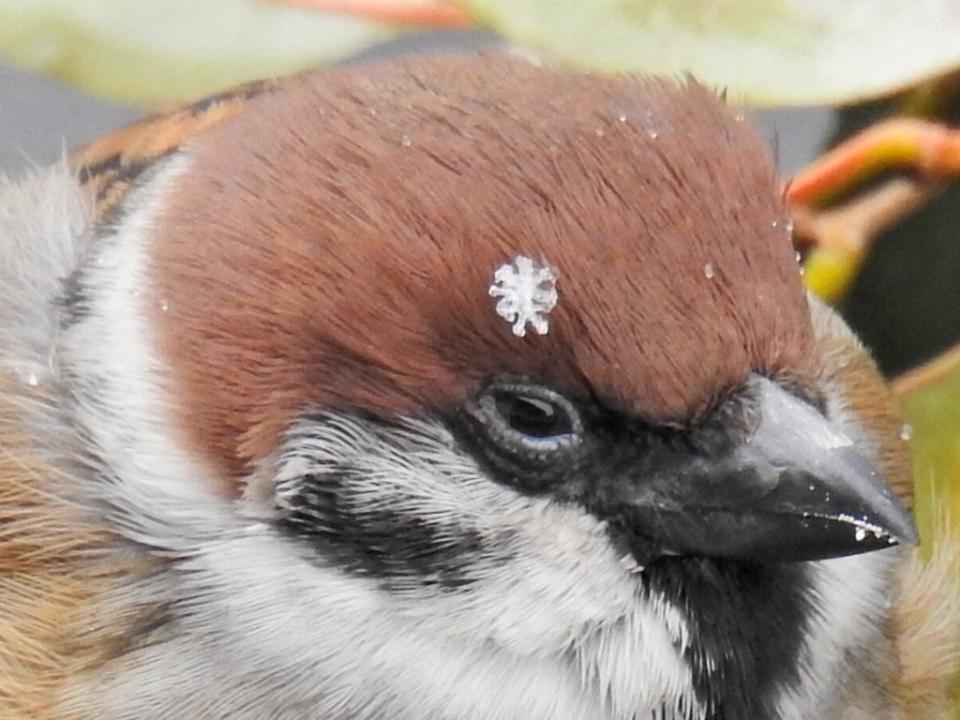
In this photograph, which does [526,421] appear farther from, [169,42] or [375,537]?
[169,42]

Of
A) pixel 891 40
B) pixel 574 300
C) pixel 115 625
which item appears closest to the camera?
pixel 574 300

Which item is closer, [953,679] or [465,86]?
[465,86]

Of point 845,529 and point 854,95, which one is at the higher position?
point 854,95

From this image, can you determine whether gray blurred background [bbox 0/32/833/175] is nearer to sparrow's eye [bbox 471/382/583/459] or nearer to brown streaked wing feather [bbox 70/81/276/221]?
brown streaked wing feather [bbox 70/81/276/221]

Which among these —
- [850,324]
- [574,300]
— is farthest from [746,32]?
[574,300]

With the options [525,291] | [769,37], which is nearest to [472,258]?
[525,291]

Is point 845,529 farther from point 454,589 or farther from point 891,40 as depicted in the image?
point 891,40

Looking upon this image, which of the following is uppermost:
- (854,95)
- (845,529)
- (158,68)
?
(158,68)

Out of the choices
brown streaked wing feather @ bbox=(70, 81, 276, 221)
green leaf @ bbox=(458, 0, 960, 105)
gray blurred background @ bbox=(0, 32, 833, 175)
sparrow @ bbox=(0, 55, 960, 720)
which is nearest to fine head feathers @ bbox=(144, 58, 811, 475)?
sparrow @ bbox=(0, 55, 960, 720)
